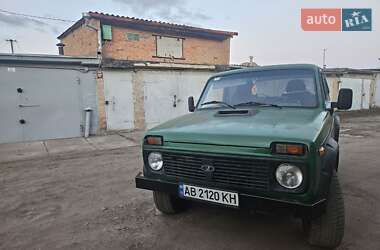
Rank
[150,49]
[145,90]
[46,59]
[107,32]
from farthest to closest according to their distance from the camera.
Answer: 1. [150,49]
2. [107,32]
3. [145,90]
4. [46,59]

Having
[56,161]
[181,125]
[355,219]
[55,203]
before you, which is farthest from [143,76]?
[355,219]

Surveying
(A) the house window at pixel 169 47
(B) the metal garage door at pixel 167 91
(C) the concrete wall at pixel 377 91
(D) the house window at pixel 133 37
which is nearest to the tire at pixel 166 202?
(B) the metal garage door at pixel 167 91

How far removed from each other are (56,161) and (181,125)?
5.28 metres

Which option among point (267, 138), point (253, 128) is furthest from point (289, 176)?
point (253, 128)

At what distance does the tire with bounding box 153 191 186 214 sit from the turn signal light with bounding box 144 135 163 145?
30.0 inches

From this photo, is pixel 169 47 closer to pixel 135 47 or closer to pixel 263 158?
→ pixel 135 47

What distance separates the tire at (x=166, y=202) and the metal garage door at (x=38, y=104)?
27.2 ft

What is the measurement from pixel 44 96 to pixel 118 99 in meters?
2.76

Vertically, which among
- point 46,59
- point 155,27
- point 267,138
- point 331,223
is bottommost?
point 331,223

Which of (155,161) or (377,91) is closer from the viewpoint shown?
(155,161)

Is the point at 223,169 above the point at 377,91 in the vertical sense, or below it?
below

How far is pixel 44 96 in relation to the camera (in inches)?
390

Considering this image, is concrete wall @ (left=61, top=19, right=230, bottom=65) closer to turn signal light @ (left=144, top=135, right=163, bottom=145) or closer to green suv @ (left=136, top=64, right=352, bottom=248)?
turn signal light @ (left=144, top=135, right=163, bottom=145)

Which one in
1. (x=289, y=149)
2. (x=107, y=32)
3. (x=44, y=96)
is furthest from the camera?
(x=107, y=32)
